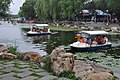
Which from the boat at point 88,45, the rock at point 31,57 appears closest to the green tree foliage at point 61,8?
the boat at point 88,45

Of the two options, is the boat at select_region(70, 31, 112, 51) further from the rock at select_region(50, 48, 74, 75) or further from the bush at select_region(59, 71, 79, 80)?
the bush at select_region(59, 71, 79, 80)

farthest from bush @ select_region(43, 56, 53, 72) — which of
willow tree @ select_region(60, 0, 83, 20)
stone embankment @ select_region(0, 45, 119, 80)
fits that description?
willow tree @ select_region(60, 0, 83, 20)

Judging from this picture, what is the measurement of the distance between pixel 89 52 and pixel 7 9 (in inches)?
483

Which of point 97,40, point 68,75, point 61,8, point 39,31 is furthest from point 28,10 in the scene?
point 68,75

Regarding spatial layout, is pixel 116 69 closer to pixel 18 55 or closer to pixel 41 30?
pixel 18 55

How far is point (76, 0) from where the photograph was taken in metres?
90.7

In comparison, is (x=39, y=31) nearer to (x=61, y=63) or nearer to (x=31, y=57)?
(x=31, y=57)

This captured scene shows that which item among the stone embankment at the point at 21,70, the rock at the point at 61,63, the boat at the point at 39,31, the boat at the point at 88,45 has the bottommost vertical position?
the boat at the point at 39,31

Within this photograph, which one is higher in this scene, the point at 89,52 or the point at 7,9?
the point at 7,9

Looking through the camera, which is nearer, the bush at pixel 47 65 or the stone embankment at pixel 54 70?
the stone embankment at pixel 54 70

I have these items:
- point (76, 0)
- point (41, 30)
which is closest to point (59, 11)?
point (76, 0)

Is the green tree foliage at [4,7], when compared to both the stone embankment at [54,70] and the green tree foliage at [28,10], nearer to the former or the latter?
the stone embankment at [54,70]

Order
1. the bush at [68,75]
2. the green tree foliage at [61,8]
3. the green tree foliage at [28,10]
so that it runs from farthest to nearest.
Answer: the green tree foliage at [28,10]
the green tree foliage at [61,8]
the bush at [68,75]

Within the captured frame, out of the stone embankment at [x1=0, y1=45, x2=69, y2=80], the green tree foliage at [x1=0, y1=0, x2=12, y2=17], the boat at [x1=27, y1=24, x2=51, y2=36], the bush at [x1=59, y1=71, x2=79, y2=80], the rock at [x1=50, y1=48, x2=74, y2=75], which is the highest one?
the green tree foliage at [x1=0, y1=0, x2=12, y2=17]
